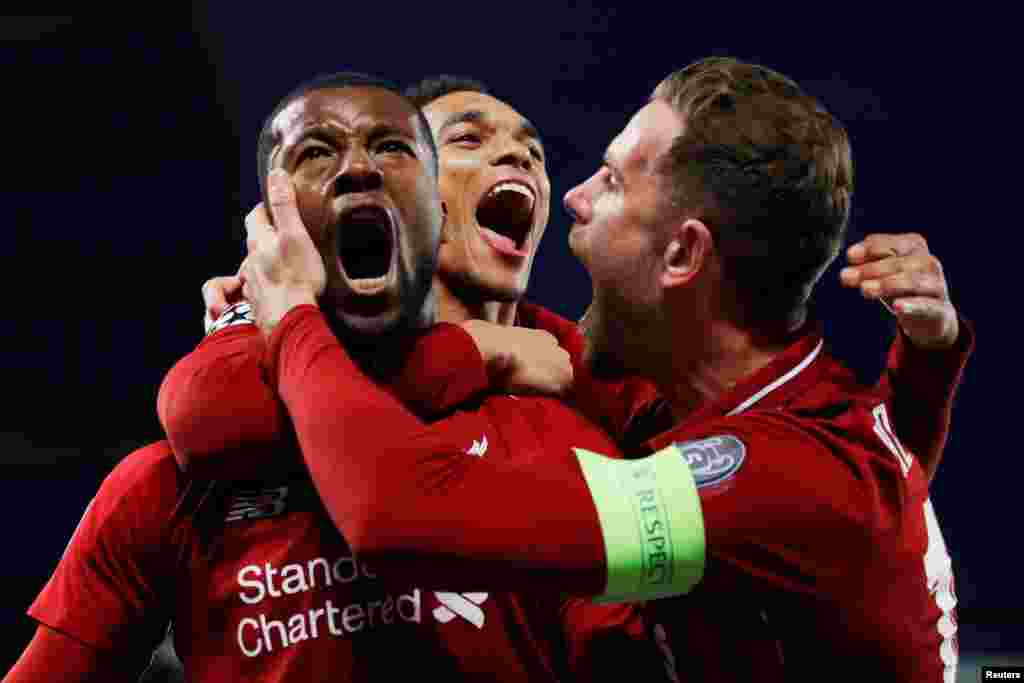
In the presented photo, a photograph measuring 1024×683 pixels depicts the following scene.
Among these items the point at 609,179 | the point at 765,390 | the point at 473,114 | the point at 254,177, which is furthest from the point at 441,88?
the point at 254,177

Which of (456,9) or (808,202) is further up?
(808,202)

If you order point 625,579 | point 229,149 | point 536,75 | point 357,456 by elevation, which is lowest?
point 229,149

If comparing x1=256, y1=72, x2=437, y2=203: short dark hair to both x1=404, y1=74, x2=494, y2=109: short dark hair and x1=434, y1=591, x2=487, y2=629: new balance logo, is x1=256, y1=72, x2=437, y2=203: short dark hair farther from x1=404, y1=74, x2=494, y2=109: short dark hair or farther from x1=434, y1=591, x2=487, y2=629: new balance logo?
x1=404, y1=74, x2=494, y2=109: short dark hair

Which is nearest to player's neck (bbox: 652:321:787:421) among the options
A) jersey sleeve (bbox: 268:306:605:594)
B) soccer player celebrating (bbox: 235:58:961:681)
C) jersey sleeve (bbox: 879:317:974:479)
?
soccer player celebrating (bbox: 235:58:961:681)

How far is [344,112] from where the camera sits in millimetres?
1375

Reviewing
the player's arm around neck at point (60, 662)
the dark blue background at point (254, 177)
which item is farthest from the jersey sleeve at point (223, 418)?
the dark blue background at point (254, 177)

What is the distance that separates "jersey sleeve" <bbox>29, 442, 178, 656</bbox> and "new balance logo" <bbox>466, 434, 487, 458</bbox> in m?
0.33

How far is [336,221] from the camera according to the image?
1343mm

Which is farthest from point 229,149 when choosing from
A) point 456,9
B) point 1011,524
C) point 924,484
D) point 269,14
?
point 924,484

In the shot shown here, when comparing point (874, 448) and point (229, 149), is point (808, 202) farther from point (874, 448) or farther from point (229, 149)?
point (229, 149)

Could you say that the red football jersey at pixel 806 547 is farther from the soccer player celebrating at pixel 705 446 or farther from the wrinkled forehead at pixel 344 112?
the wrinkled forehead at pixel 344 112

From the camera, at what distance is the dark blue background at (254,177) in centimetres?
415

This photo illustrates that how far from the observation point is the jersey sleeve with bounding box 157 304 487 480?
1.19 meters

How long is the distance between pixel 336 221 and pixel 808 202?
21.2 inches
